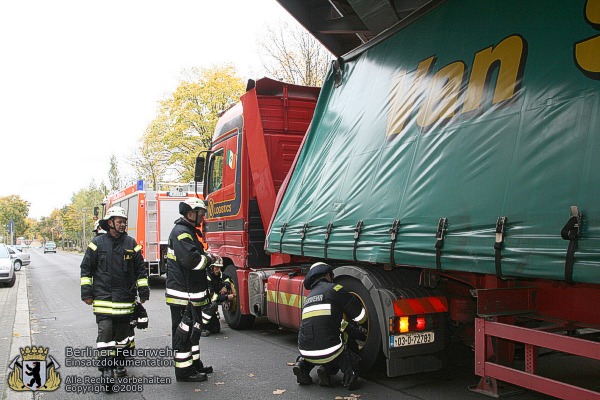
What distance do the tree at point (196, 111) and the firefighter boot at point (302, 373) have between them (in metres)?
24.2

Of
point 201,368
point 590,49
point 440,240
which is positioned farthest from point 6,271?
point 590,49

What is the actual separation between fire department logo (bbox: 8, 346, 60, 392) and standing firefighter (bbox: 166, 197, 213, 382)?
139 cm

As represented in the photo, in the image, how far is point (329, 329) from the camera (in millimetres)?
4891

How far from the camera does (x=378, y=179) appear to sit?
4.93 meters

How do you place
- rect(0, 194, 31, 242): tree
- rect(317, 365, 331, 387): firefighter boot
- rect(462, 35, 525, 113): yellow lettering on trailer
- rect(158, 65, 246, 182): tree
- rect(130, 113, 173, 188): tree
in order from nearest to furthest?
rect(462, 35, 525, 113): yellow lettering on trailer < rect(317, 365, 331, 387): firefighter boot < rect(158, 65, 246, 182): tree < rect(130, 113, 173, 188): tree < rect(0, 194, 31, 242): tree

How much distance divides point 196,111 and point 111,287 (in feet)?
81.6

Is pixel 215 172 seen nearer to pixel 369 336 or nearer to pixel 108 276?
pixel 108 276

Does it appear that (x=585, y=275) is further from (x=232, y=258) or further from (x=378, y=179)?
(x=232, y=258)

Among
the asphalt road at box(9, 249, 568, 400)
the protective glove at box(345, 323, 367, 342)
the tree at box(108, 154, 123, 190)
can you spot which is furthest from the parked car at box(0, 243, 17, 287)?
the tree at box(108, 154, 123, 190)

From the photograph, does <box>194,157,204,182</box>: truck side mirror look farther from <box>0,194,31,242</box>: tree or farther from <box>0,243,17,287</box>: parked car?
<box>0,194,31,242</box>: tree

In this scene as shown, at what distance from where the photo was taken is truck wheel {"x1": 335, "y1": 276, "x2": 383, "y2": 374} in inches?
194

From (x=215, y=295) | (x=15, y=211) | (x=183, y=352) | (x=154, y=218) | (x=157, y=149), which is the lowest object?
(x=183, y=352)

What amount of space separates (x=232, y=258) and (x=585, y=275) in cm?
594

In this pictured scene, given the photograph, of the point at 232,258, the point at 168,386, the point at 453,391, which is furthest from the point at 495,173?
the point at 232,258
